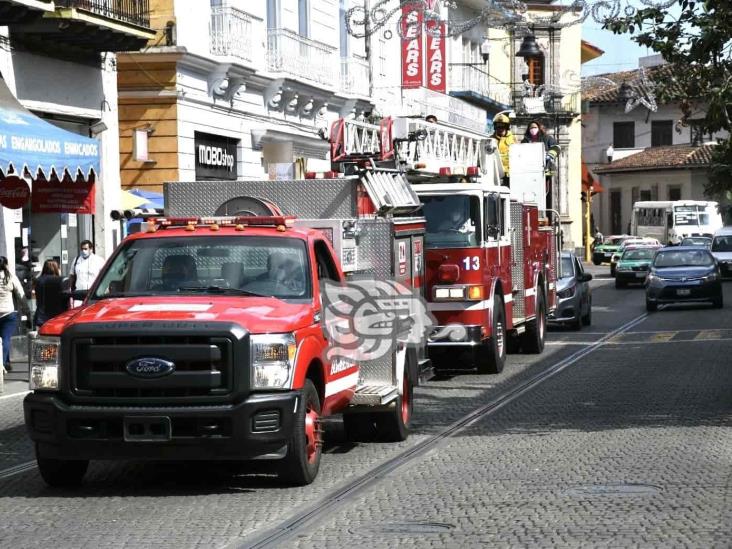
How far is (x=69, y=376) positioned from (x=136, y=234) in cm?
193

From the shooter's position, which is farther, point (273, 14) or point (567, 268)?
point (273, 14)

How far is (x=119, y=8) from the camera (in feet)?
82.8

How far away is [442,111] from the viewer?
145 feet

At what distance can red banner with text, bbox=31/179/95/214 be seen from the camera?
2505 centimetres

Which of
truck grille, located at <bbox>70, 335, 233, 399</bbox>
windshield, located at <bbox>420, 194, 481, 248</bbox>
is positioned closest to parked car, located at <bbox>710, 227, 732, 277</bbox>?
windshield, located at <bbox>420, 194, 481, 248</bbox>

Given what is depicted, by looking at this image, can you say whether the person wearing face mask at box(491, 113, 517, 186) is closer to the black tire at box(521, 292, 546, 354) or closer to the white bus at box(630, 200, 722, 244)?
the black tire at box(521, 292, 546, 354)

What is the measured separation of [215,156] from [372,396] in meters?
Result: 18.2

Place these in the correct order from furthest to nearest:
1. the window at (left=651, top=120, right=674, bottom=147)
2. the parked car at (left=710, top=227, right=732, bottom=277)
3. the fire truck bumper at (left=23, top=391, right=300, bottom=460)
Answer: the window at (left=651, top=120, right=674, bottom=147) < the parked car at (left=710, top=227, right=732, bottom=277) < the fire truck bumper at (left=23, top=391, right=300, bottom=460)

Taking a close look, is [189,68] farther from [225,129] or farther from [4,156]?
[4,156]

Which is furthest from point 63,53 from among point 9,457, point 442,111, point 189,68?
point 442,111

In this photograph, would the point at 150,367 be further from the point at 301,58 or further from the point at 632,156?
the point at 632,156

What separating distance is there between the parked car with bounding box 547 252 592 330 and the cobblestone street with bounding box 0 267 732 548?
13.0m

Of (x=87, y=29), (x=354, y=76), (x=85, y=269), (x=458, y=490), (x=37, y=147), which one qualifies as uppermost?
(x=354, y=76)

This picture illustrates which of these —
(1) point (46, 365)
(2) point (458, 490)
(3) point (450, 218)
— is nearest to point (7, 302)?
(3) point (450, 218)
